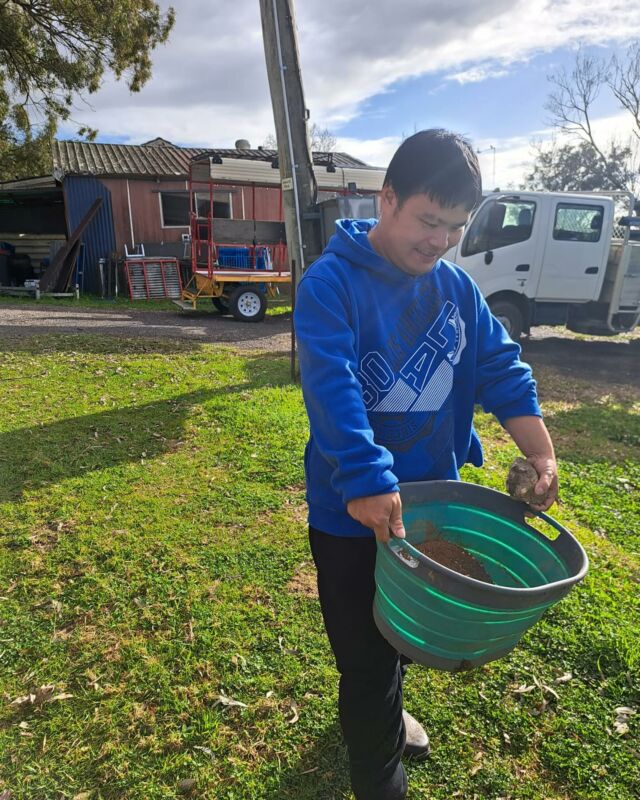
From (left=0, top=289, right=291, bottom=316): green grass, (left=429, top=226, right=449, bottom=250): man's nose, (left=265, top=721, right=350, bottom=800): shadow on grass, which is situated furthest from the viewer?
(left=0, top=289, right=291, bottom=316): green grass

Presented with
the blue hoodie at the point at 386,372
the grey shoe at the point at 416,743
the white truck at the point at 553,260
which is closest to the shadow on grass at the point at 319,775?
the grey shoe at the point at 416,743

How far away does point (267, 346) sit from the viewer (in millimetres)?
8891

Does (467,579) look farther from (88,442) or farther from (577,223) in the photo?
(577,223)

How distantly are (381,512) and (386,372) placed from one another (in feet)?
1.41

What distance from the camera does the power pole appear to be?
5172mm

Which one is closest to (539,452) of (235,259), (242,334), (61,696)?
(61,696)

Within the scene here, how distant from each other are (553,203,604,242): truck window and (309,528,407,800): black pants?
28.0 ft

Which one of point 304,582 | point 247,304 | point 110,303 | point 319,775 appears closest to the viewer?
point 319,775

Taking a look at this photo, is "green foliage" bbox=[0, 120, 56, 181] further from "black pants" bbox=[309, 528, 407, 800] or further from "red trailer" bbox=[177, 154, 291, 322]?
"black pants" bbox=[309, 528, 407, 800]

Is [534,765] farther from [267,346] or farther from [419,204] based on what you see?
[267,346]

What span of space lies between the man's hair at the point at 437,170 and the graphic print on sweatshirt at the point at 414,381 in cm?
31

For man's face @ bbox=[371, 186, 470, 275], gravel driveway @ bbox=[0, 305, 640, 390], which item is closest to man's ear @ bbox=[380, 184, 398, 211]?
man's face @ bbox=[371, 186, 470, 275]

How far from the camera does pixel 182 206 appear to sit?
17484mm

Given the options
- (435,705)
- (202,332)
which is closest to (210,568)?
(435,705)
